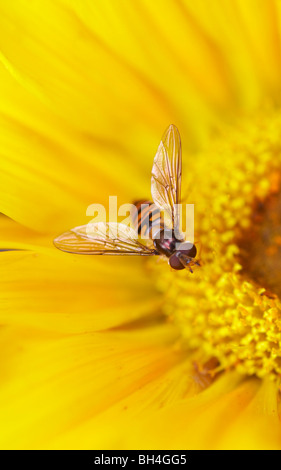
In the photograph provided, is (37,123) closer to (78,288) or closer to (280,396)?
(78,288)

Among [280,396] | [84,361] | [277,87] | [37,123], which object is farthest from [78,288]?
[277,87]

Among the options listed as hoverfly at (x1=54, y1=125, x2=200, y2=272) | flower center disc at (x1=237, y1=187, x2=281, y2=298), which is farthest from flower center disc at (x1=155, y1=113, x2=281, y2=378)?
hoverfly at (x1=54, y1=125, x2=200, y2=272)

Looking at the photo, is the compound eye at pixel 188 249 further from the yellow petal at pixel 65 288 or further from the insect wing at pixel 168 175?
the yellow petal at pixel 65 288

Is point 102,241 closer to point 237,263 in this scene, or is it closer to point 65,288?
point 65,288

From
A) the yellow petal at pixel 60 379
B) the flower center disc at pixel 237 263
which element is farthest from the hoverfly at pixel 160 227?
the yellow petal at pixel 60 379

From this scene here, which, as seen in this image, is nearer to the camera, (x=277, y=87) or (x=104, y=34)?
(x=104, y=34)

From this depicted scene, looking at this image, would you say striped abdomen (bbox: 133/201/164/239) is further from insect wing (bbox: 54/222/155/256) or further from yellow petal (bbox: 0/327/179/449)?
yellow petal (bbox: 0/327/179/449)

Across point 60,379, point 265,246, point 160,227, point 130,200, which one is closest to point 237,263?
point 265,246
